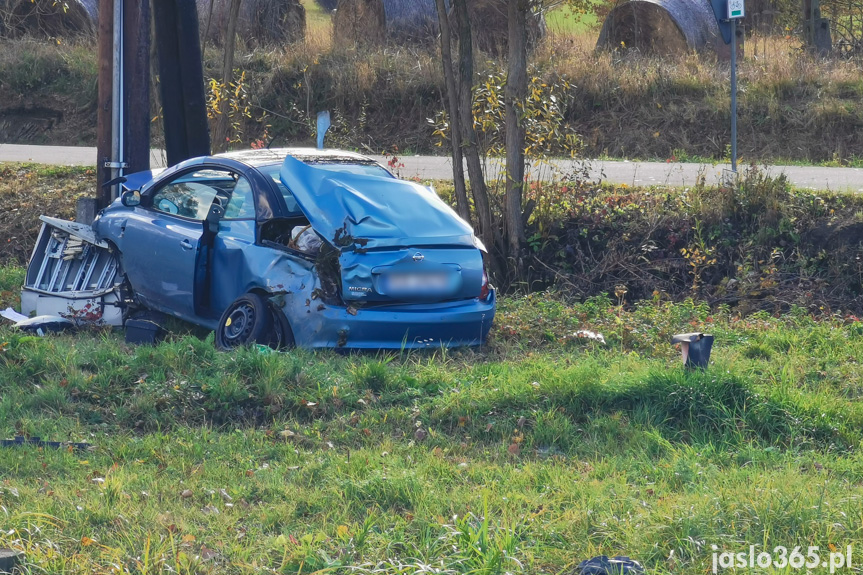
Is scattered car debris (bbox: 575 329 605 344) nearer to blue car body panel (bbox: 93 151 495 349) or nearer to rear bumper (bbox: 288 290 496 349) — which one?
blue car body panel (bbox: 93 151 495 349)

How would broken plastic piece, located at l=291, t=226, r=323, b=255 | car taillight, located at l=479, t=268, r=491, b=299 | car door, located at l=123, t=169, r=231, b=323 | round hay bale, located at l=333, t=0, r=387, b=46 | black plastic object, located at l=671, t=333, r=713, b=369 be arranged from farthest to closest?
round hay bale, located at l=333, t=0, r=387, b=46
car door, located at l=123, t=169, r=231, b=323
car taillight, located at l=479, t=268, r=491, b=299
broken plastic piece, located at l=291, t=226, r=323, b=255
black plastic object, located at l=671, t=333, r=713, b=369

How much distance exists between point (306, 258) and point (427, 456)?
8.03 ft

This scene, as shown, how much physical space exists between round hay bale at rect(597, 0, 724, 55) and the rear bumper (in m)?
15.6

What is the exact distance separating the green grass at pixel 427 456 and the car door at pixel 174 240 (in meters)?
0.76

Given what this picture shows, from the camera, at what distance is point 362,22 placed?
21812mm

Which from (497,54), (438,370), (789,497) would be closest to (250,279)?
(438,370)

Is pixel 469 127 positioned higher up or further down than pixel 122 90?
further down

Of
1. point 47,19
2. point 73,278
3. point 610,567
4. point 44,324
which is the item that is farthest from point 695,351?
point 47,19

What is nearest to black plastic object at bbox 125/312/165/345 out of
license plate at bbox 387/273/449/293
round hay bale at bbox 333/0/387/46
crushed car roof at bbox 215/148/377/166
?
crushed car roof at bbox 215/148/377/166

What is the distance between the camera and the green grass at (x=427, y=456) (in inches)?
153

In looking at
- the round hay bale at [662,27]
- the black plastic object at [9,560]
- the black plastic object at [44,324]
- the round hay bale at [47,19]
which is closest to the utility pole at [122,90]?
the black plastic object at [44,324]

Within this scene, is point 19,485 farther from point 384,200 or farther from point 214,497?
point 384,200

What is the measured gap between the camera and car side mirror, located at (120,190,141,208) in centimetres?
825

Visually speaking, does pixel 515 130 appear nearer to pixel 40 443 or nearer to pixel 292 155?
pixel 292 155
